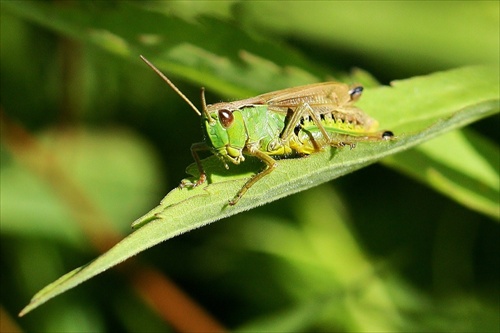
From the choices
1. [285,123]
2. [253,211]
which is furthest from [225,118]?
[253,211]

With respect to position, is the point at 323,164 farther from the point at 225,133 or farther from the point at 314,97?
the point at 314,97

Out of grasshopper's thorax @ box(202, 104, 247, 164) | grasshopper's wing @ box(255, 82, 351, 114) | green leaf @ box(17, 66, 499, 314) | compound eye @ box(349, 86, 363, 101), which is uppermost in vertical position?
grasshopper's wing @ box(255, 82, 351, 114)

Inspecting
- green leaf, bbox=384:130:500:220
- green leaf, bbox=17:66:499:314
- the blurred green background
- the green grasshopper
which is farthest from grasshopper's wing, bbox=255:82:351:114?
the blurred green background

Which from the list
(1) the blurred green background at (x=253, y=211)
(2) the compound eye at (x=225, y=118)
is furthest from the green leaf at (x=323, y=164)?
(1) the blurred green background at (x=253, y=211)

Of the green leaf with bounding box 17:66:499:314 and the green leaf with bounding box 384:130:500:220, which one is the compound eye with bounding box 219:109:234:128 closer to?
the green leaf with bounding box 17:66:499:314

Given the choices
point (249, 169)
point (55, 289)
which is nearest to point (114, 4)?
point (249, 169)

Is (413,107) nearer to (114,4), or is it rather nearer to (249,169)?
(249,169)

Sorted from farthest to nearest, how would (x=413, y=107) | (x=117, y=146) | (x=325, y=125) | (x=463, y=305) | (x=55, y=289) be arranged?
(x=117, y=146), (x=463, y=305), (x=325, y=125), (x=413, y=107), (x=55, y=289)

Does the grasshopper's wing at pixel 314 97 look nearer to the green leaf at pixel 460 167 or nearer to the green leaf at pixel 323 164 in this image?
the green leaf at pixel 323 164
